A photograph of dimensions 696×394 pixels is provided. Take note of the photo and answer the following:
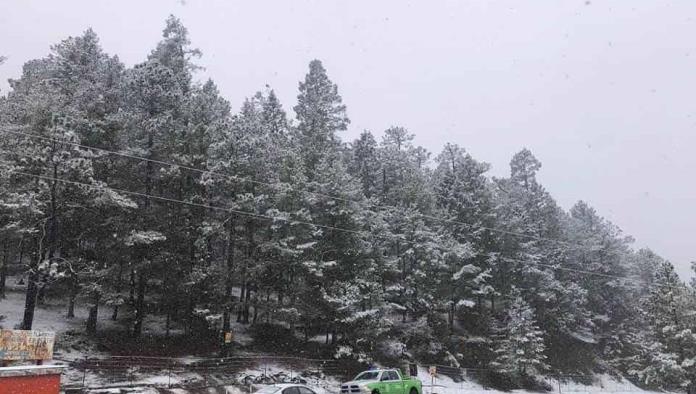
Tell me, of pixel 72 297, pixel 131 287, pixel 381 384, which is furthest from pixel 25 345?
pixel 72 297

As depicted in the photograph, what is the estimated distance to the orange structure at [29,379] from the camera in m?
13.2

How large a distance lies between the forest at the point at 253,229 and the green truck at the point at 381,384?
25.1ft

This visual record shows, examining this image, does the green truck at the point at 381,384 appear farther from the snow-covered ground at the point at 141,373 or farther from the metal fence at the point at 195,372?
the metal fence at the point at 195,372

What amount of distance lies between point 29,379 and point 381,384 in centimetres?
1351

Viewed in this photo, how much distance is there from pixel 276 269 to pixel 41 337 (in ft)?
59.3

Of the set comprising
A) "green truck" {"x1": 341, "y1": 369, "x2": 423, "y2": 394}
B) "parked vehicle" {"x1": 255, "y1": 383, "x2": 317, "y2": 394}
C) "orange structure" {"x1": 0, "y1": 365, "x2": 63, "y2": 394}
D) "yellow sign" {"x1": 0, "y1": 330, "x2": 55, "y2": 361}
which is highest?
"yellow sign" {"x1": 0, "y1": 330, "x2": 55, "y2": 361}

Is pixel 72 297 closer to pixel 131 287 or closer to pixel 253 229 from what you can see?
pixel 131 287

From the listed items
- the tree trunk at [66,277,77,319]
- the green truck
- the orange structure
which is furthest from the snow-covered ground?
the orange structure

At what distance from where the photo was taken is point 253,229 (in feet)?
109

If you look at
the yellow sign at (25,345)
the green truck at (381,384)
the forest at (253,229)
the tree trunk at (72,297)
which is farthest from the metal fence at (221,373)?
the yellow sign at (25,345)

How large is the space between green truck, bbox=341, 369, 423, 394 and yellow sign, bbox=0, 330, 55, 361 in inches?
460

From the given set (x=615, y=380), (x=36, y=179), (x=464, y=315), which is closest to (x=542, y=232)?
(x=464, y=315)

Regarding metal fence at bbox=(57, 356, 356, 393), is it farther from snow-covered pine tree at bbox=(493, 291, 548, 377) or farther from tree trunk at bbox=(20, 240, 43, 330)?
snow-covered pine tree at bbox=(493, 291, 548, 377)

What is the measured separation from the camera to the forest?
92.5ft
